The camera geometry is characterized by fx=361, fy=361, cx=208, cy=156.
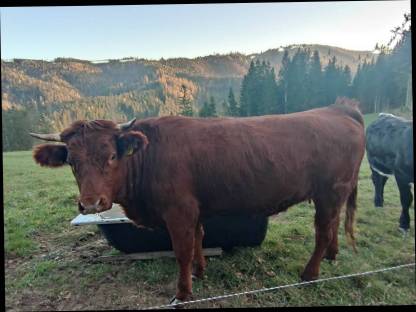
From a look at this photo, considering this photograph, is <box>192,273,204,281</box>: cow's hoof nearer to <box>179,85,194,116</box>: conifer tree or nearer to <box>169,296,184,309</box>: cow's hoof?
<box>169,296,184,309</box>: cow's hoof

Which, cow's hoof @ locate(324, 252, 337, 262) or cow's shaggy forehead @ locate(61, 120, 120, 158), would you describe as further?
cow's hoof @ locate(324, 252, 337, 262)

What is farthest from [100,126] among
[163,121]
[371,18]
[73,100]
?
[371,18]

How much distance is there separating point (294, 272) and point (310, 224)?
A: 457 millimetres

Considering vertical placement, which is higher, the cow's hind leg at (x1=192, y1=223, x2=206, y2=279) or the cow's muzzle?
the cow's muzzle

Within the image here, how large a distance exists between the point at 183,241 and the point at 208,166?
1.86 ft

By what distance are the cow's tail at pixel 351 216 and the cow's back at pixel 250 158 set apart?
0.32 metres

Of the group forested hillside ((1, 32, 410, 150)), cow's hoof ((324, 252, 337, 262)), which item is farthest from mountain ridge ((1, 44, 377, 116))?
cow's hoof ((324, 252, 337, 262))

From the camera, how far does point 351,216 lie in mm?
3113

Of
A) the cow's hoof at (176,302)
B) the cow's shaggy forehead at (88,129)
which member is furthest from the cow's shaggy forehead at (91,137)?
the cow's hoof at (176,302)

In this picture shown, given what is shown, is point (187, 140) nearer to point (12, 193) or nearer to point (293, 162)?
point (293, 162)

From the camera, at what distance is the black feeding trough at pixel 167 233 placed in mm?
2951

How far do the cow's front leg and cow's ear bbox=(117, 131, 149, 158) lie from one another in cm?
51

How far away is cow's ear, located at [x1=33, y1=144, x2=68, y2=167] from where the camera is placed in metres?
2.47

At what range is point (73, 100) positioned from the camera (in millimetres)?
2980
